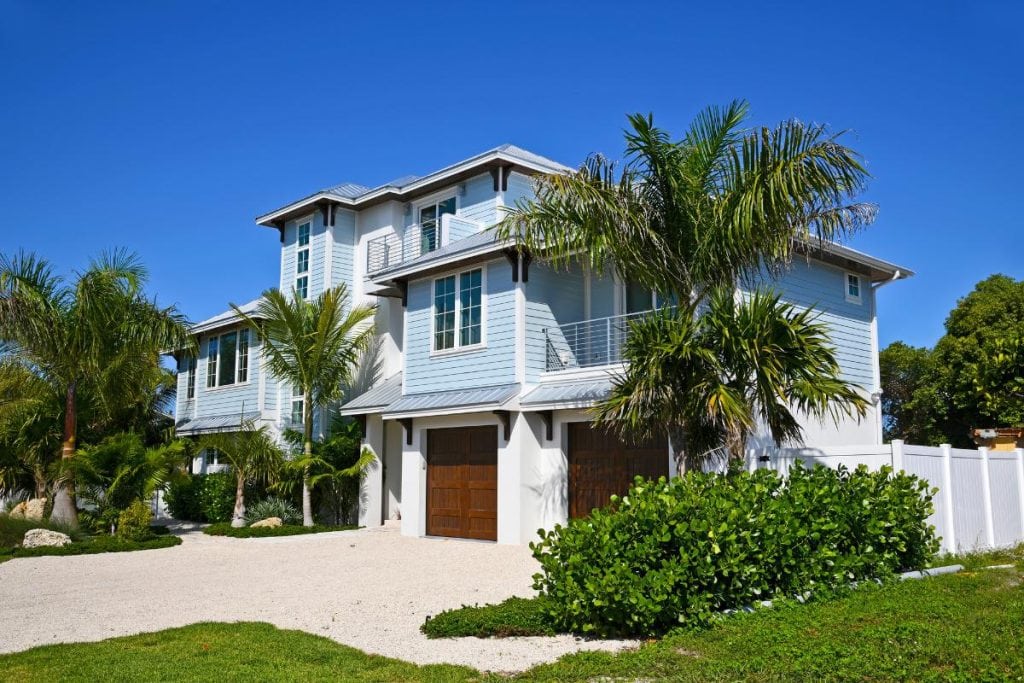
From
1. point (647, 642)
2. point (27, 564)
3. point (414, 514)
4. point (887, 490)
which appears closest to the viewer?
point (647, 642)

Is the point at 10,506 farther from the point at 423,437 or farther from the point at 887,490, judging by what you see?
the point at 887,490

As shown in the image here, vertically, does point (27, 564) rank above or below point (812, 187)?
below

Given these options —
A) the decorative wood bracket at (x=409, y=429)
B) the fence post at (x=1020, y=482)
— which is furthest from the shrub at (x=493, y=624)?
the decorative wood bracket at (x=409, y=429)

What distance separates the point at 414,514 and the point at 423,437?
1.75 metres

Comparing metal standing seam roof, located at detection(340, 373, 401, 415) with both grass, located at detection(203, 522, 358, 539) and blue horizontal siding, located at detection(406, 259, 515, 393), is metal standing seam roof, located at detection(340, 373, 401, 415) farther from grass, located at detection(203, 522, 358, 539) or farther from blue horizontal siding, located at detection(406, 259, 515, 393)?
grass, located at detection(203, 522, 358, 539)

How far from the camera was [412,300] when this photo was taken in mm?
21016

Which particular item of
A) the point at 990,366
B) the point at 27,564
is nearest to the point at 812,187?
Answer: the point at 27,564

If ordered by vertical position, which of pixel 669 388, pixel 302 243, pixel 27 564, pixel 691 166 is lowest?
pixel 27 564

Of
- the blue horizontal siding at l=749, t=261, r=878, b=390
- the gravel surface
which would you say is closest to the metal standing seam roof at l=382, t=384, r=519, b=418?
the gravel surface

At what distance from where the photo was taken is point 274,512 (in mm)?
22859

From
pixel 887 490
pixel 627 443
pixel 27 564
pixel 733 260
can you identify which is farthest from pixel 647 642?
pixel 27 564

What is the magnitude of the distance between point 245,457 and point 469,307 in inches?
304

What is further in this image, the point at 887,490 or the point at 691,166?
the point at 691,166

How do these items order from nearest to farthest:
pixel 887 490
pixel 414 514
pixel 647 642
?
pixel 647 642 → pixel 887 490 → pixel 414 514
